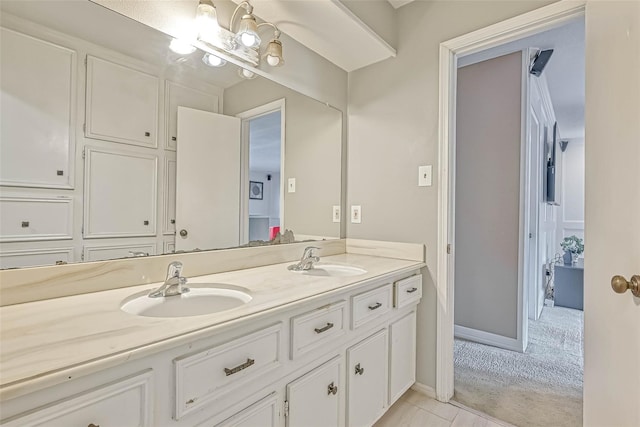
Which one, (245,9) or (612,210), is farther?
(245,9)

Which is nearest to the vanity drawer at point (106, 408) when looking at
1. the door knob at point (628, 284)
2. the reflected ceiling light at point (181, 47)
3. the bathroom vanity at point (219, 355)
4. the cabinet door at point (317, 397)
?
the bathroom vanity at point (219, 355)

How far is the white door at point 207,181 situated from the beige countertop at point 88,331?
0.33 metres

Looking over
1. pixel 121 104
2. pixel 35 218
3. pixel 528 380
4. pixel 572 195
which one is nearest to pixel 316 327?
pixel 35 218

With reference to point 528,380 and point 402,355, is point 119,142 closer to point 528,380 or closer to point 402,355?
point 402,355

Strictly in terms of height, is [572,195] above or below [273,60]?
below

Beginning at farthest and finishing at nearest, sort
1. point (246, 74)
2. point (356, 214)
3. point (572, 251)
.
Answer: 1. point (572, 251)
2. point (356, 214)
3. point (246, 74)

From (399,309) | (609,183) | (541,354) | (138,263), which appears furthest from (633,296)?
(541,354)

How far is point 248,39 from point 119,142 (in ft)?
2.56

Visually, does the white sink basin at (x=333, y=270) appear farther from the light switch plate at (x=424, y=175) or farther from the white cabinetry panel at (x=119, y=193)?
the white cabinetry panel at (x=119, y=193)

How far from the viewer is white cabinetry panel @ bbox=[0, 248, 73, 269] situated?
927mm

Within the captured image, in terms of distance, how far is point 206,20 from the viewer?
4.38 ft

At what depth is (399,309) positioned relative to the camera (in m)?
1.62

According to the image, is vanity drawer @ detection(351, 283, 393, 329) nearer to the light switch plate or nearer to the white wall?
the light switch plate

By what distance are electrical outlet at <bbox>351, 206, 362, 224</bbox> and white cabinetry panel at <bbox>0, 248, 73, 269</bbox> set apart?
5.07 ft
